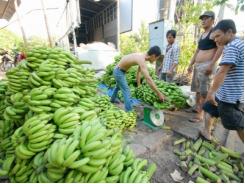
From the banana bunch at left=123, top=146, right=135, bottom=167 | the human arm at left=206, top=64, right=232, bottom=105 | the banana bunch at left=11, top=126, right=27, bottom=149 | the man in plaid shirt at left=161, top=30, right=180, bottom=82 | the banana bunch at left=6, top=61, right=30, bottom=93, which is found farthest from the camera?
the man in plaid shirt at left=161, top=30, right=180, bottom=82

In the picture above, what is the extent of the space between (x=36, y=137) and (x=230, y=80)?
7.85ft

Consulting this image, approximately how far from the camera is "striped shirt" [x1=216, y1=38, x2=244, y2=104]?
233 cm

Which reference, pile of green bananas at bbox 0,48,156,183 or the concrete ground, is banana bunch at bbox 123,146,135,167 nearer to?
pile of green bananas at bbox 0,48,156,183

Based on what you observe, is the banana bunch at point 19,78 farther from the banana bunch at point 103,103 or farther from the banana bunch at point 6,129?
the banana bunch at point 103,103

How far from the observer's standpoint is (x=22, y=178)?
1.73 metres

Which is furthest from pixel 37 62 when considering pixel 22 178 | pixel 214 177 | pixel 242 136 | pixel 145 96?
pixel 242 136

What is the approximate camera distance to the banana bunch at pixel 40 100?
1.78m

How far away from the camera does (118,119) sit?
362 centimetres

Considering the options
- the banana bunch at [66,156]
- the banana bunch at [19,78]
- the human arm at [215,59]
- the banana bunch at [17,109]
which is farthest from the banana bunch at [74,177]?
the human arm at [215,59]

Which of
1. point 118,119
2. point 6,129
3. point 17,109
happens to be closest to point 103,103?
point 118,119

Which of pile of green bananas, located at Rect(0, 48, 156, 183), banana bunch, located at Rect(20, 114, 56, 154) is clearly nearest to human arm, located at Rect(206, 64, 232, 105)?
pile of green bananas, located at Rect(0, 48, 156, 183)

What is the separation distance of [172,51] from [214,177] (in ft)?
10.8

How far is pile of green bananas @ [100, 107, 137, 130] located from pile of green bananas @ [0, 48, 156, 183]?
1.33 metres

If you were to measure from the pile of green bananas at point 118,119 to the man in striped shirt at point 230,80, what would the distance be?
159 centimetres
